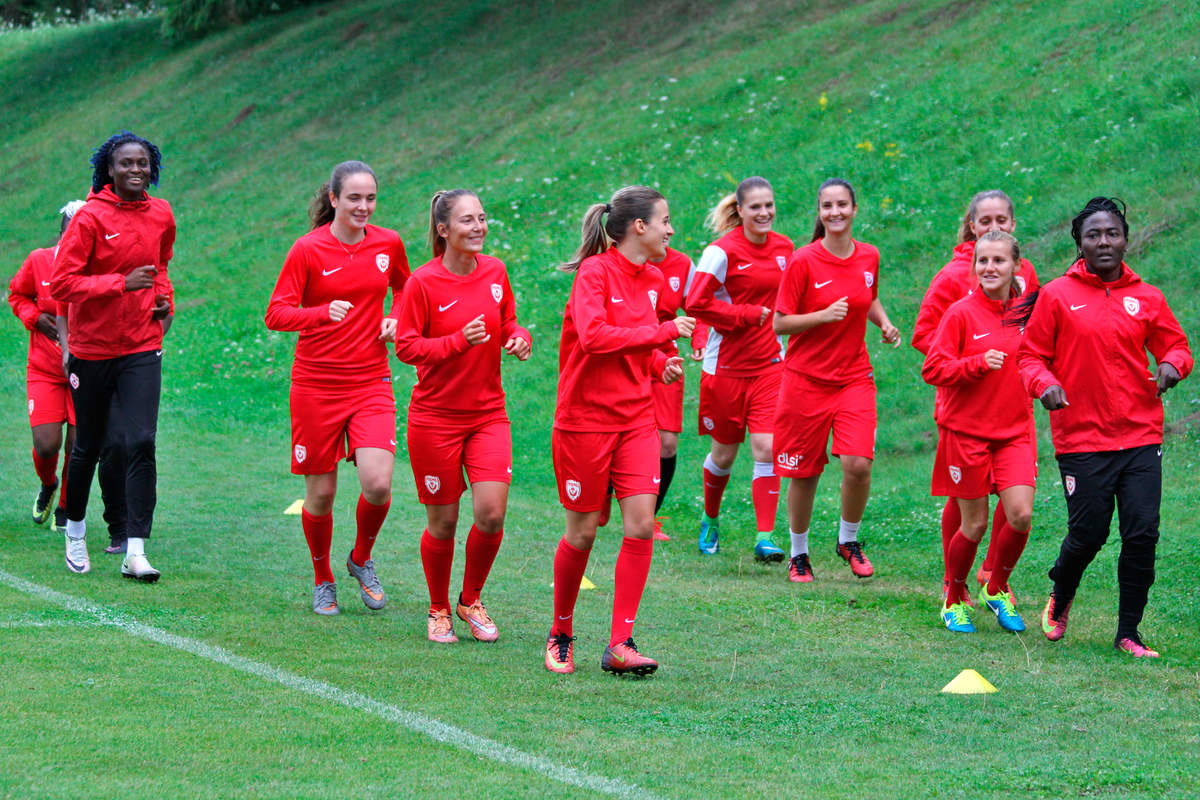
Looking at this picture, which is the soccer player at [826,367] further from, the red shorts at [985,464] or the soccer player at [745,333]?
the red shorts at [985,464]

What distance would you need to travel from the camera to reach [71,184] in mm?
30906

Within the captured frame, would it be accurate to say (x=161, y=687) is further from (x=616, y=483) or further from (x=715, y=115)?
(x=715, y=115)

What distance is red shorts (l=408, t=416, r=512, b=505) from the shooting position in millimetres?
6688

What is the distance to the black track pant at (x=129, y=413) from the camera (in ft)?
25.7

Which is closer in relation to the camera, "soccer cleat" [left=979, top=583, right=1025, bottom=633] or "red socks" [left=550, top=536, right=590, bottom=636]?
"red socks" [left=550, top=536, right=590, bottom=636]

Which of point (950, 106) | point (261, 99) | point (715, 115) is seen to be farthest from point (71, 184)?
point (950, 106)

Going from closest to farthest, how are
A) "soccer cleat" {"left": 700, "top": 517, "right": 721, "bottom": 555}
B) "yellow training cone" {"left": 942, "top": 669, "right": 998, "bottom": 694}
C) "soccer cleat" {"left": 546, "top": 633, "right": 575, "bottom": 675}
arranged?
1. "yellow training cone" {"left": 942, "top": 669, "right": 998, "bottom": 694}
2. "soccer cleat" {"left": 546, "top": 633, "right": 575, "bottom": 675}
3. "soccer cleat" {"left": 700, "top": 517, "right": 721, "bottom": 555}

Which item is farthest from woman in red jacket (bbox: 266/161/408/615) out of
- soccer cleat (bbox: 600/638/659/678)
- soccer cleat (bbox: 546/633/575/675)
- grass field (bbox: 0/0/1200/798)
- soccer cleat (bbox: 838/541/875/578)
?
soccer cleat (bbox: 838/541/875/578)

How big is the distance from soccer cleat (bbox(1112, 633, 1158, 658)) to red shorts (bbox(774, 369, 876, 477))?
7.10 feet

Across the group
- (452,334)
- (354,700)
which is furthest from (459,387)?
(354,700)

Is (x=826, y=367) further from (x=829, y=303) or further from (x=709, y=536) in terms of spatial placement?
(x=709, y=536)

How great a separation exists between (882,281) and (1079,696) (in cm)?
1029

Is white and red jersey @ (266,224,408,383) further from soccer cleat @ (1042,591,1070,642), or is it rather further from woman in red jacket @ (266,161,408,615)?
soccer cleat @ (1042,591,1070,642)

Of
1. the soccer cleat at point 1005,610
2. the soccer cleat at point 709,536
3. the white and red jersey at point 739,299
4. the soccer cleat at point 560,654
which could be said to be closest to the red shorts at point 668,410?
the white and red jersey at point 739,299
